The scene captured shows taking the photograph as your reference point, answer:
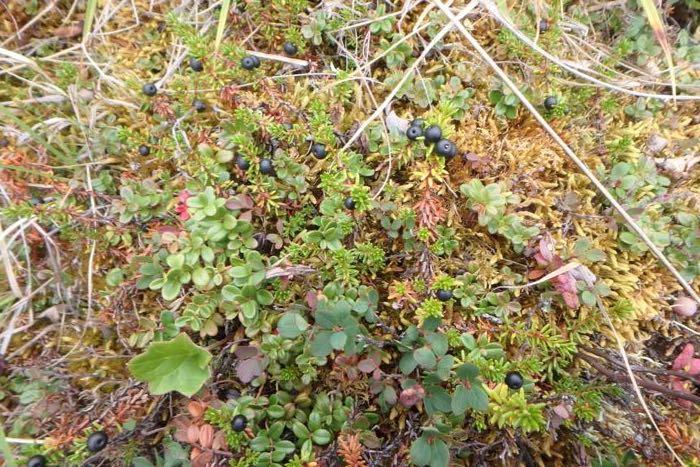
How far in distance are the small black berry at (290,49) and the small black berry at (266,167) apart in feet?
2.58

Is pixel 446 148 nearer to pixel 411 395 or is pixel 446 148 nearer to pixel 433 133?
pixel 433 133

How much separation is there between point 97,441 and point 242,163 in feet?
5.14

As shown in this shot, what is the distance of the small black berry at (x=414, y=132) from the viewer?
101 inches

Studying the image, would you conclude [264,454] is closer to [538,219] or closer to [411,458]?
[411,458]

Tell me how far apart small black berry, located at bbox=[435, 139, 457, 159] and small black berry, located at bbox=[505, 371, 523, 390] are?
1.17 m

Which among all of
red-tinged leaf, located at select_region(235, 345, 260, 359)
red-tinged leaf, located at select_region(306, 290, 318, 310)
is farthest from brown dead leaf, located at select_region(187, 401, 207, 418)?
red-tinged leaf, located at select_region(306, 290, 318, 310)

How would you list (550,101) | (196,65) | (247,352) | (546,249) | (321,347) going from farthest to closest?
(196,65), (550,101), (546,249), (247,352), (321,347)

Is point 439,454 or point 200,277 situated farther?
point 200,277

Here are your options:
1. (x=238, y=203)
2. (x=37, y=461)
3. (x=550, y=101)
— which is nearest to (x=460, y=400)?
(x=238, y=203)

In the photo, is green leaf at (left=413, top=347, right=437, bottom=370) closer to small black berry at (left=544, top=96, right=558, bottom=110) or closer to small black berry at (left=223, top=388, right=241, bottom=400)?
small black berry at (left=223, top=388, right=241, bottom=400)

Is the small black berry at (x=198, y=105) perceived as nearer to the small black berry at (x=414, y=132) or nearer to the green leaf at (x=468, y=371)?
the small black berry at (x=414, y=132)

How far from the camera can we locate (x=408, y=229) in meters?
2.53

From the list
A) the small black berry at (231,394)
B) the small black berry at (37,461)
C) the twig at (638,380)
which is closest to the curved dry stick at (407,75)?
the small black berry at (231,394)

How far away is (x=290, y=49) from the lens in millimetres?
2910
